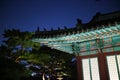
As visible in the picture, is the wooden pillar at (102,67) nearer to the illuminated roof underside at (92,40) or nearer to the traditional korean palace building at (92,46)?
the traditional korean palace building at (92,46)

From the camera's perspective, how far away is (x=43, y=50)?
99.0 feet

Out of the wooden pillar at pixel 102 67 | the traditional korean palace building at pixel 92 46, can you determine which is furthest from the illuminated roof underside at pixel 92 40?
the wooden pillar at pixel 102 67

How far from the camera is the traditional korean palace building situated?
9.12 meters

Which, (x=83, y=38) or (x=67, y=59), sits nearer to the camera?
(x=83, y=38)

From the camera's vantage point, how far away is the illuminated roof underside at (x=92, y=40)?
9.06 meters

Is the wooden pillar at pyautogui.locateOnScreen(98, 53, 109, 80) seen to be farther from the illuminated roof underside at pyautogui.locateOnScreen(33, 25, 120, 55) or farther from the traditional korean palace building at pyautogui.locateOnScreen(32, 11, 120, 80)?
the illuminated roof underside at pyautogui.locateOnScreen(33, 25, 120, 55)

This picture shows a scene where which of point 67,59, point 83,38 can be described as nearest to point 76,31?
point 83,38

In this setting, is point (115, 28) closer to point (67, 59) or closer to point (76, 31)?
point (76, 31)

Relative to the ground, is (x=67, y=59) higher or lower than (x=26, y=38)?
lower

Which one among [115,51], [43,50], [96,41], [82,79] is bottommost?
[82,79]

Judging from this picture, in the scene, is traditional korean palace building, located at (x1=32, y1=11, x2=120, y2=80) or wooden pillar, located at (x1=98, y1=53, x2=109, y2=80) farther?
wooden pillar, located at (x1=98, y1=53, x2=109, y2=80)

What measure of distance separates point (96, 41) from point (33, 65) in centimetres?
2030

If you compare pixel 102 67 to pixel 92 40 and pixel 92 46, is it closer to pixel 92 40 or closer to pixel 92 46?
pixel 92 46

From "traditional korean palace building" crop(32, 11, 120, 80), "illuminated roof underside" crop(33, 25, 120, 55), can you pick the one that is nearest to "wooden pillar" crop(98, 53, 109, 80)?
"traditional korean palace building" crop(32, 11, 120, 80)
